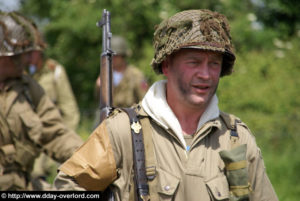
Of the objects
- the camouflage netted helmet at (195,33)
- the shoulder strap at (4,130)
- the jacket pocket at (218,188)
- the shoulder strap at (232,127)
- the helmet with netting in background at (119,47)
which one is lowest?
the jacket pocket at (218,188)

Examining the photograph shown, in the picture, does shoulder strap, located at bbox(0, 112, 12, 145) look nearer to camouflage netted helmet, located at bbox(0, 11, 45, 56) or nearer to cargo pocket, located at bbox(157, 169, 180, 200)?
camouflage netted helmet, located at bbox(0, 11, 45, 56)

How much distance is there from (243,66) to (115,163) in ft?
32.5

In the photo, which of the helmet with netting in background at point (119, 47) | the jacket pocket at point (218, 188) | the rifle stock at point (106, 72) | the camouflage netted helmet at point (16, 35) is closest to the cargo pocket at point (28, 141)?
the camouflage netted helmet at point (16, 35)

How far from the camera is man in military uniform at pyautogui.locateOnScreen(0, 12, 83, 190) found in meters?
5.01

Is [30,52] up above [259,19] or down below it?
below

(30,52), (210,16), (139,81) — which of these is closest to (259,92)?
(139,81)

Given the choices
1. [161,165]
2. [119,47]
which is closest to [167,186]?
[161,165]

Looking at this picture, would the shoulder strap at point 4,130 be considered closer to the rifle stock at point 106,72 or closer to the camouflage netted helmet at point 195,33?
the rifle stock at point 106,72

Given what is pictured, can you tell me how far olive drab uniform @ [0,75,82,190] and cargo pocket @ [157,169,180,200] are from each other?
1.96 m

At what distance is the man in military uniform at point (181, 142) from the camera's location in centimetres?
334

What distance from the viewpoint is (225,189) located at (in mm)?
3387

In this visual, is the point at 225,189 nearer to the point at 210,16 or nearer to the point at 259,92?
the point at 210,16

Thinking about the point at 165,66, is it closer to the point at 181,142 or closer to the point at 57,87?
the point at 181,142

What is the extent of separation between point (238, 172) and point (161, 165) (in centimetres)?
49
